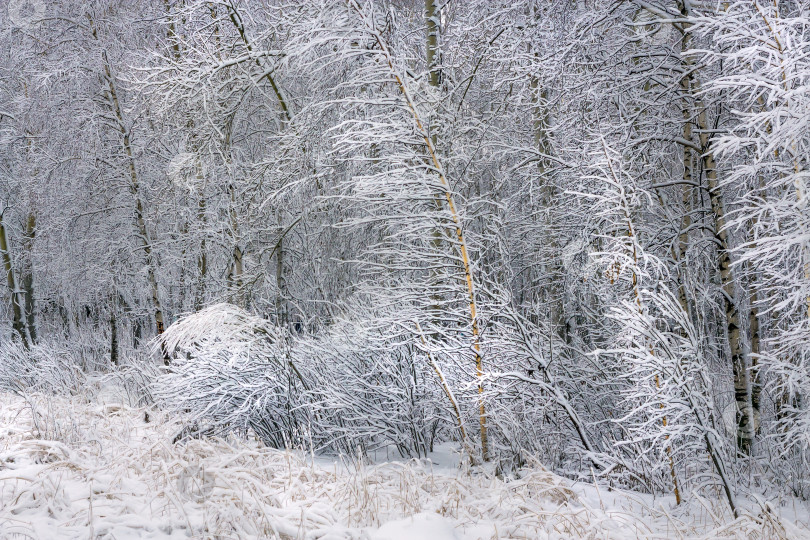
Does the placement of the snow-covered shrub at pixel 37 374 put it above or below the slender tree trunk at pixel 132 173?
below

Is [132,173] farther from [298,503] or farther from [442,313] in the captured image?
[298,503]

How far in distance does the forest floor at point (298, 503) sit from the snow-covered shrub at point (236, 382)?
0.86 meters

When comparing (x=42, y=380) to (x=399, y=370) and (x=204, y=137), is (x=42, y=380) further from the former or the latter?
(x=399, y=370)

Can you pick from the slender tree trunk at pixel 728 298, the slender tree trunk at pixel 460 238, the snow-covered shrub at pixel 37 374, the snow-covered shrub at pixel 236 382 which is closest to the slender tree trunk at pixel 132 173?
the snow-covered shrub at pixel 37 374

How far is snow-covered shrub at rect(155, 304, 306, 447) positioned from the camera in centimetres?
561

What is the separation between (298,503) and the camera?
367 cm

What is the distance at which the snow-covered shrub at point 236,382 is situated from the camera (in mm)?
5613

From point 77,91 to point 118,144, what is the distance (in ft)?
3.47

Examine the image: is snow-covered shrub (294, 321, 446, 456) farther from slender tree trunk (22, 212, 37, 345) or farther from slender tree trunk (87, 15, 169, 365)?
slender tree trunk (22, 212, 37, 345)

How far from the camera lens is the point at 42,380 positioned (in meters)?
8.17

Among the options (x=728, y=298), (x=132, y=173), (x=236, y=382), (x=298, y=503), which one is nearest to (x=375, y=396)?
(x=236, y=382)

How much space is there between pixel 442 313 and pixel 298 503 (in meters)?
2.02

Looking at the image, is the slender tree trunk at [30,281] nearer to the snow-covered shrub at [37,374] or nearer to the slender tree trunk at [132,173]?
the snow-covered shrub at [37,374]

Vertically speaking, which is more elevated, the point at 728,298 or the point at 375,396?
the point at 728,298
